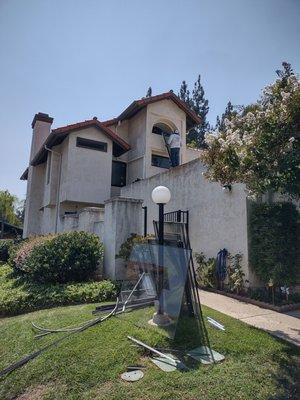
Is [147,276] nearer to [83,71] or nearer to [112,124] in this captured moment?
[83,71]

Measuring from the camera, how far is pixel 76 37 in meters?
7.19

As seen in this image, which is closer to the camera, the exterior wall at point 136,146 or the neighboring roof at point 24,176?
the exterior wall at point 136,146

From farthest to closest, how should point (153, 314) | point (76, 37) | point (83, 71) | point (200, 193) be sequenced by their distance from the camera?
point (200, 193), point (83, 71), point (76, 37), point (153, 314)

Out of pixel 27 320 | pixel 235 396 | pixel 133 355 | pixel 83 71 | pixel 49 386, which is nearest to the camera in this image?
pixel 235 396

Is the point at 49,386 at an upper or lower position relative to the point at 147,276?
lower

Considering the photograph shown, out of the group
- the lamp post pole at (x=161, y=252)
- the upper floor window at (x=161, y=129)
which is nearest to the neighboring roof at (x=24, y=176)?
the upper floor window at (x=161, y=129)

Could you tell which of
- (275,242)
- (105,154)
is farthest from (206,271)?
(105,154)

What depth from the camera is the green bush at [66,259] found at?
9008 mm

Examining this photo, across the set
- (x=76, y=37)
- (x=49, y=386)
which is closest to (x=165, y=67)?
(x=76, y=37)

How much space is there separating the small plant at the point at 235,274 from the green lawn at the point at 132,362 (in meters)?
2.66

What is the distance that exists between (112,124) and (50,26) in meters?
12.5

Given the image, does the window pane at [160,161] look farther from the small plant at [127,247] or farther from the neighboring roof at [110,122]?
the small plant at [127,247]

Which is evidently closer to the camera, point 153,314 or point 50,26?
point 153,314

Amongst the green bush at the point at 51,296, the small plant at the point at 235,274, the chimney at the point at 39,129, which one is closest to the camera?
the green bush at the point at 51,296
